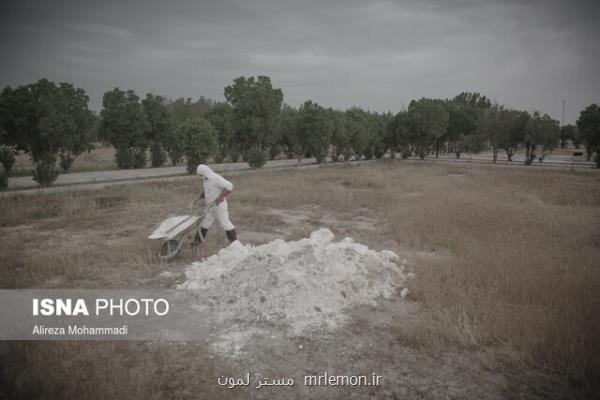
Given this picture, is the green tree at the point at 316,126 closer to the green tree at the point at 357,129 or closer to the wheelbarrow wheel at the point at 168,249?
the green tree at the point at 357,129

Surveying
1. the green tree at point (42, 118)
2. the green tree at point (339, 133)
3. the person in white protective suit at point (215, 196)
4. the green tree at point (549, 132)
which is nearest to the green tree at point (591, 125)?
the green tree at point (549, 132)

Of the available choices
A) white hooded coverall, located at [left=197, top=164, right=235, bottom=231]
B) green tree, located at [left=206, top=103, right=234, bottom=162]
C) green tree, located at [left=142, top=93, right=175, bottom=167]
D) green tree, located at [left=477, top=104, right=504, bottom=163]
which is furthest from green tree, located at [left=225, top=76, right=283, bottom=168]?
green tree, located at [left=477, top=104, right=504, bottom=163]

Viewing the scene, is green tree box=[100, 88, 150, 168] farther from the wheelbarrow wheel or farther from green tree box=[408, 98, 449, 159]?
green tree box=[408, 98, 449, 159]

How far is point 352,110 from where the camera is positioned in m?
40.9

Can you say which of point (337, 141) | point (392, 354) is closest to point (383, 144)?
point (337, 141)

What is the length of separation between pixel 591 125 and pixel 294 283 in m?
33.3

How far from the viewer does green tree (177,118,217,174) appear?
73.2 feet

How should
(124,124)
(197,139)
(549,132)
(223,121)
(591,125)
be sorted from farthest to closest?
1. (549,132)
2. (223,121)
3. (591,125)
4. (124,124)
5. (197,139)

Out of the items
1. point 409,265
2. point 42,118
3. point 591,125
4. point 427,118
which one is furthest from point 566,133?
point 42,118

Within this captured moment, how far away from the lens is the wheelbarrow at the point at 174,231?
6.73 m

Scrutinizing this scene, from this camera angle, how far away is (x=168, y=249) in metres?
7.32

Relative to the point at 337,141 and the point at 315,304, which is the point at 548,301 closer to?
the point at 315,304

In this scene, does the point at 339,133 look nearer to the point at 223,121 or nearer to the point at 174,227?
the point at 223,121

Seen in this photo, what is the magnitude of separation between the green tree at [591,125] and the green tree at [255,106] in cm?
2462
